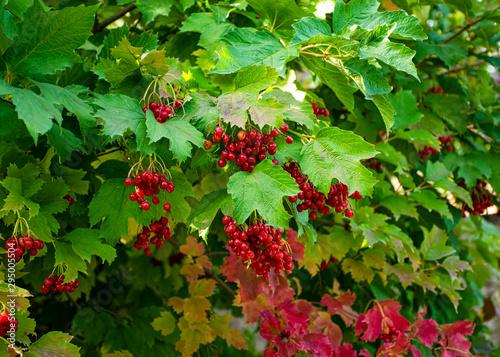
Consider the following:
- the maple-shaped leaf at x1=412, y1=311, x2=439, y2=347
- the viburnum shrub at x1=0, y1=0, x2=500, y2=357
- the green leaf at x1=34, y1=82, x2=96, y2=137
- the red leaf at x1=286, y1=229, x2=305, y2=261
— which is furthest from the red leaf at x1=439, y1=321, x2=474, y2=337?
the green leaf at x1=34, y1=82, x2=96, y2=137

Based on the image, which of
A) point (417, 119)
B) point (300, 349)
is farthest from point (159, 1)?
point (300, 349)

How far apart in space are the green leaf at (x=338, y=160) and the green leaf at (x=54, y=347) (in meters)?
0.97

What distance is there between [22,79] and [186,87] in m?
0.51

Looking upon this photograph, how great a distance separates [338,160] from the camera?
1.30 metres

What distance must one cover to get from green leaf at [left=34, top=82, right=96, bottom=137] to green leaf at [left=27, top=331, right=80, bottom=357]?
0.69m

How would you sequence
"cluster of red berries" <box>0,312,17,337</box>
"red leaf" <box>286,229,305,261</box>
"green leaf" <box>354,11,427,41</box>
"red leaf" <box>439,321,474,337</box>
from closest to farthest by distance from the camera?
"cluster of red berries" <box>0,312,17,337</box> → "green leaf" <box>354,11,427,41</box> → "red leaf" <box>286,229,305,261</box> → "red leaf" <box>439,321,474,337</box>

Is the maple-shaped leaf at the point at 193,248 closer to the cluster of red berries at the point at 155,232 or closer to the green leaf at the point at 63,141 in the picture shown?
the cluster of red berries at the point at 155,232

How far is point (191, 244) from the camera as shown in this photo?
2281mm

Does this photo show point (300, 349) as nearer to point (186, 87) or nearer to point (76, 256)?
point (76, 256)

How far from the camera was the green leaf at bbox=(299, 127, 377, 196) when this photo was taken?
1.25 m

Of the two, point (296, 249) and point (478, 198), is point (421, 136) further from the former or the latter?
point (296, 249)

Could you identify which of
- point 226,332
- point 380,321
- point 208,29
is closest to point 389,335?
point 380,321

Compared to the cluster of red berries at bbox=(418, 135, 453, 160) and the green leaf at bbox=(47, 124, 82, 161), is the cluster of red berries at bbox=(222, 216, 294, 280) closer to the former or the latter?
the green leaf at bbox=(47, 124, 82, 161)

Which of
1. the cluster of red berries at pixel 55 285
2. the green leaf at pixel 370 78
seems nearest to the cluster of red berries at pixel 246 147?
the green leaf at pixel 370 78
